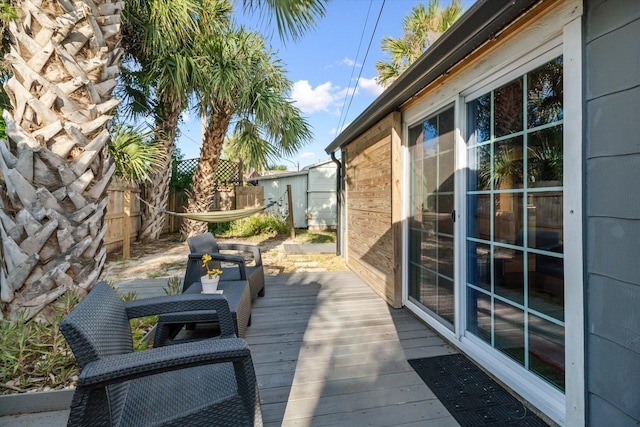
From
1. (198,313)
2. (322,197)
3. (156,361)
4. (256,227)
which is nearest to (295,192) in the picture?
(322,197)

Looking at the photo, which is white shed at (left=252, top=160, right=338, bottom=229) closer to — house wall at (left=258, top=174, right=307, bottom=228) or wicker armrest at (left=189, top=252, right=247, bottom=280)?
house wall at (left=258, top=174, right=307, bottom=228)

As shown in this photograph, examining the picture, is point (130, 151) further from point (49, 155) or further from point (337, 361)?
point (337, 361)

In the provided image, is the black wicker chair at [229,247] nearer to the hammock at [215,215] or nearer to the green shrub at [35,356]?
the green shrub at [35,356]

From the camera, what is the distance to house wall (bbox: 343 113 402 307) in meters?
3.30

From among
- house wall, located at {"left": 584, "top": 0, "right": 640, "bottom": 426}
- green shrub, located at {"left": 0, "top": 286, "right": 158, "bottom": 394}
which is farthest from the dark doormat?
green shrub, located at {"left": 0, "top": 286, "right": 158, "bottom": 394}

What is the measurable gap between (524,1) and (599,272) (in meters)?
1.26

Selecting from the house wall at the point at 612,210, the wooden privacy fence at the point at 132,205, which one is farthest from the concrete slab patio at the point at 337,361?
the wooden privacy fence at the point at 132,205

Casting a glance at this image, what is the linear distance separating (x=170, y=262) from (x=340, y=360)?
13.9 ft

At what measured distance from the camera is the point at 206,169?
7289mm

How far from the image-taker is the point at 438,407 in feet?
5.67

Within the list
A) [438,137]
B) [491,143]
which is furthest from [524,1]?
[438,137]

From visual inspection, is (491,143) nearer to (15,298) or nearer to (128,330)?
(128,330)

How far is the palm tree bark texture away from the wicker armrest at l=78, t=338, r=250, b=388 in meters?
1.55

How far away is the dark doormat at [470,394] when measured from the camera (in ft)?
5.32
